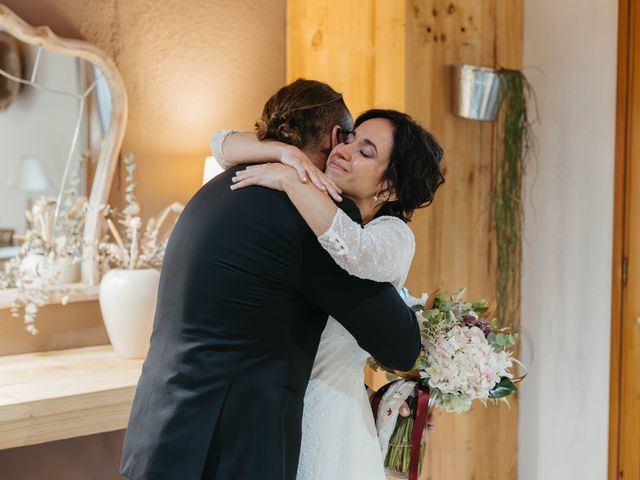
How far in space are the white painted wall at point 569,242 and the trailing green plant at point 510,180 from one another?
0.08m

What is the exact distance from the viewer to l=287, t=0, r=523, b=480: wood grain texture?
2844 mm

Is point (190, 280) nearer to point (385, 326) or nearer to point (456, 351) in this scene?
point (385, 326)

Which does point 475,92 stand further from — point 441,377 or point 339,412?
point 339,412

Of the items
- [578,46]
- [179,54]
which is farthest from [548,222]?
[179,54]

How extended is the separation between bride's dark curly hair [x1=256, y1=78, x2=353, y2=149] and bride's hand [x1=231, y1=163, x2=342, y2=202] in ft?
0.52

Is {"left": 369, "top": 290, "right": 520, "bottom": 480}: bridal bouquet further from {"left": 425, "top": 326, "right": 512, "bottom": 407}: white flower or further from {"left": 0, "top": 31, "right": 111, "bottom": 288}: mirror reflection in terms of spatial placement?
{"left": 0, "top": 31, "right": 111, "bottom": 288}: mirror reflection

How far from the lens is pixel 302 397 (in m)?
1.67

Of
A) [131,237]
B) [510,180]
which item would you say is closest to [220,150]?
[131,237]

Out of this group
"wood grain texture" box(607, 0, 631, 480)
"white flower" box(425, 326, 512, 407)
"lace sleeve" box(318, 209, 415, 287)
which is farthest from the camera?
"wood grain texture" box(607, 0, 631, 480)

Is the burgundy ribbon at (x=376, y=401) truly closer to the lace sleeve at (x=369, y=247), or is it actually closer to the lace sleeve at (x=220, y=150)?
the lace sleeve at (x=369, y=247)

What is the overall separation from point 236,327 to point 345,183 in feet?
1.33

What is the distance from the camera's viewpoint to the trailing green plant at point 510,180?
308 cm

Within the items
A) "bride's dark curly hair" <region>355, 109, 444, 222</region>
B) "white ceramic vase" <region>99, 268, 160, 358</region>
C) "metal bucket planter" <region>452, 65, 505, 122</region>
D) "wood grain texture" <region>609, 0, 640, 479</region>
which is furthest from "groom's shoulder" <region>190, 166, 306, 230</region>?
"wood grain texture" <region>609, 0, 640, 479</region>

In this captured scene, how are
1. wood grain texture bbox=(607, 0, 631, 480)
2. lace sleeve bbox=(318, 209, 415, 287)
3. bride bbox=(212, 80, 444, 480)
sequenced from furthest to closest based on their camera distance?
wood grain texture bbox=(607, 0, 631, 480)
bride bbox=(212, 80, 444, 480)
lace sleeve bbox=(318, 209, 415, 287)
